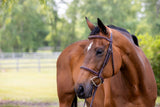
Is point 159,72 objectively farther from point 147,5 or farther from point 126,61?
point 147,5

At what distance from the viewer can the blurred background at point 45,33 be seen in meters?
10.8

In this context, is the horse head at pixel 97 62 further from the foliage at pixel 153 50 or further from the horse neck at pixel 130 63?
the foliage at pixel 153 50

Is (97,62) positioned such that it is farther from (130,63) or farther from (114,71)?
(130,63)

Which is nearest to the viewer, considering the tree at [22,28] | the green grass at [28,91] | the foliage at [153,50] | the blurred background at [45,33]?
the foliage at [153,50]

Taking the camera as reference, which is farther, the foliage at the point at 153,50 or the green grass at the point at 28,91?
the green grass at the point at 28,91

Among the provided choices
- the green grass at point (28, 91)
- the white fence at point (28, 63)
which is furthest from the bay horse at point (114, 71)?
the white fence at point (28, 63)

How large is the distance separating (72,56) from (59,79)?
52 centimetres

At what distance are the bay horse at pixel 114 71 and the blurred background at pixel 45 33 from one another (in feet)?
14.6

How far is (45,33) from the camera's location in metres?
52.8

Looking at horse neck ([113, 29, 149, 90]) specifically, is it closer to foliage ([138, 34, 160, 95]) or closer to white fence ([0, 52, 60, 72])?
foliage ([138, 34, 160, 95])

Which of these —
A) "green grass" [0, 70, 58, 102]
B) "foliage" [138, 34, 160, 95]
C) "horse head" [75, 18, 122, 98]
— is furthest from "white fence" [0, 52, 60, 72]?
"horse head" [75, 18, 122, 98]

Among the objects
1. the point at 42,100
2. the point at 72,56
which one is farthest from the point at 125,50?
the point at 42,100

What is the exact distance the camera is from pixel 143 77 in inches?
110

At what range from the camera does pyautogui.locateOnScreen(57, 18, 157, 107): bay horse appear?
2.36m
